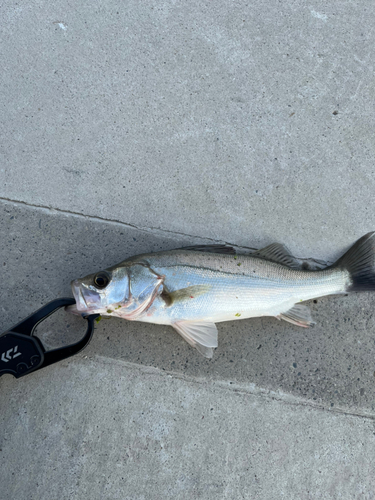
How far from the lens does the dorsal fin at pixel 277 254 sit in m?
2.72

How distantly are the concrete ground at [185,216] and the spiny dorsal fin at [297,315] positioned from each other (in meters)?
0.16

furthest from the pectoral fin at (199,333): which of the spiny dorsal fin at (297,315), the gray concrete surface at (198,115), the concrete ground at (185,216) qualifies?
the gray concrete surface at (198,115)

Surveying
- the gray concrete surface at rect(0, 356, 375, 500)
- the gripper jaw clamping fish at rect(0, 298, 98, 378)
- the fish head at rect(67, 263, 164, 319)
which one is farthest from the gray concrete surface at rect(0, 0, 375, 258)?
the gray concrete surface at rect(0, 356, 375, 500)

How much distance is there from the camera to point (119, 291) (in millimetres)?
2330

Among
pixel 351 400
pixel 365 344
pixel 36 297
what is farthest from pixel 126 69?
pixel 351 400

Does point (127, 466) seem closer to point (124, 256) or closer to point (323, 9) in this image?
point (124, 256)

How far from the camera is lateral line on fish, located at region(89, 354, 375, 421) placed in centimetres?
272

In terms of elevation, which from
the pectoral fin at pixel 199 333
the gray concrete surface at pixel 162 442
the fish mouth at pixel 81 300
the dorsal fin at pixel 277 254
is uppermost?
the dorsal fin at pixel 277 254

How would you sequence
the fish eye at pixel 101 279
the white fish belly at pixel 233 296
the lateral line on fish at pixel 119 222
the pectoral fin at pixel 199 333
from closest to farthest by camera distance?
the fish eye at pixel 101 279 < the white fish belly at pixel 233 296 < the pectoral fin at pixel 199 333 < the lateral line on fish at pixel 119 222

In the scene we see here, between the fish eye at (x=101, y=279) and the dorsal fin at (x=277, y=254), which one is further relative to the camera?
the dorsal fin at (x=277, y=254)

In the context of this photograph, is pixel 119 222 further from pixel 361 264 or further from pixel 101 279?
pixel 361 264

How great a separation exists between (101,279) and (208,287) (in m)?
0.77

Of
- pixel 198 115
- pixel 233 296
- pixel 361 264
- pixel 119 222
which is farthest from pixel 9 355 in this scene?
pixel 361 264

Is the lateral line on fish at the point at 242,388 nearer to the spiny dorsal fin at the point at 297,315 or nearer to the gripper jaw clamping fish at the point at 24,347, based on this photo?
the gripper jaw clamping fish at the point at 24,347
